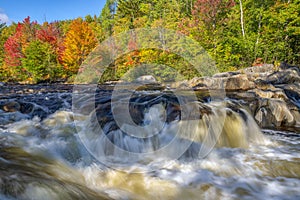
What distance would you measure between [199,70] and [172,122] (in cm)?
1494

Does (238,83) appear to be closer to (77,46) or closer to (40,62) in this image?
(77,46)

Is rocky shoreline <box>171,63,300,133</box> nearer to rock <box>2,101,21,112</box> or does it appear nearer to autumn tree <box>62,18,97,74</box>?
rock <box>2,101,21,112</box>

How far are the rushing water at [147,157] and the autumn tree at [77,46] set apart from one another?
69.1 ft

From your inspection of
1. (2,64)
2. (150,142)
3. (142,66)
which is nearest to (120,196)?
(150,142)

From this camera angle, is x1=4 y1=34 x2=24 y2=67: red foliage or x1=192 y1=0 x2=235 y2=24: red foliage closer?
x1=192 y1=0 x2=235 y2=24: red foliage

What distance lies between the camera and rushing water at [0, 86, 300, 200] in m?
2.72

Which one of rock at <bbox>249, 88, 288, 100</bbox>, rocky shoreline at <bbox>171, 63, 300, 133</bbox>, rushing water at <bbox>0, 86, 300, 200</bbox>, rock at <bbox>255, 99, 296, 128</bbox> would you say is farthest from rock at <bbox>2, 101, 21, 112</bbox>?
rock at <bbox>249, 88, 288, 100</bbox>

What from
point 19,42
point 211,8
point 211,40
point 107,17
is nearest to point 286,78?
point 211,40

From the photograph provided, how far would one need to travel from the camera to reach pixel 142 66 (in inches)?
844

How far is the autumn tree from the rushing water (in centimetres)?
2107

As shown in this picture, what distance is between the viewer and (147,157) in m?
4.02

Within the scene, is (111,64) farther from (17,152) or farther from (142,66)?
(17,152)

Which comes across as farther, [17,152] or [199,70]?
[199,70]

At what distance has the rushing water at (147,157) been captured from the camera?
2.72 m
